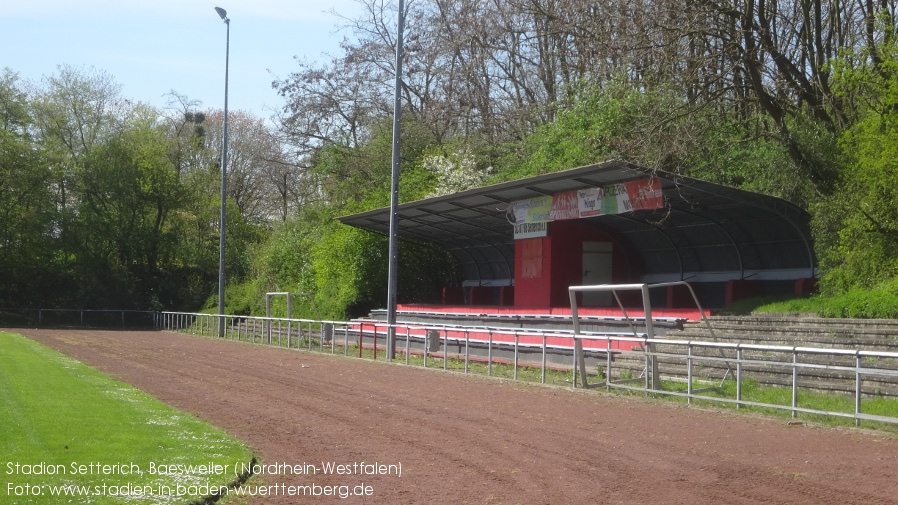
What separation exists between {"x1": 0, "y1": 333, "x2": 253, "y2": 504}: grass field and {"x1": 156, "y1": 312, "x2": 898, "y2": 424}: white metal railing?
749cm

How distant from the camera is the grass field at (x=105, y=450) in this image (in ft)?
25.5

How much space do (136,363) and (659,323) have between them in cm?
1250

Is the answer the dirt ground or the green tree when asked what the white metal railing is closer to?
the dirt ground

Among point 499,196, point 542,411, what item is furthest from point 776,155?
point 542,411

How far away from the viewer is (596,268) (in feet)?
102

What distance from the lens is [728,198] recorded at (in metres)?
23.0

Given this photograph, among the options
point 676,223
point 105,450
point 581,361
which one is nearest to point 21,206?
point 676,223

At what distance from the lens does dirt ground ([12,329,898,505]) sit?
27.8ft

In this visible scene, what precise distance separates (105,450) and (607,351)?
1012cm

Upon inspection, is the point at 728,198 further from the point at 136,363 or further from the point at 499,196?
the point at 136,363

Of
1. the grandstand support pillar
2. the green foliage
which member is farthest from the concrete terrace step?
the grandstand support pillar

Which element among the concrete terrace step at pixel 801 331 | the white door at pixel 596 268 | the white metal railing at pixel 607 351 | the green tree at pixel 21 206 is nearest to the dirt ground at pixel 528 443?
the white metal railing at pixel 607 351

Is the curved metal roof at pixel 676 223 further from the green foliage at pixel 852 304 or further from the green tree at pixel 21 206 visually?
the green tree at pixel 21 206

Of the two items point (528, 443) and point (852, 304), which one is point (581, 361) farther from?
point (528, 443)
